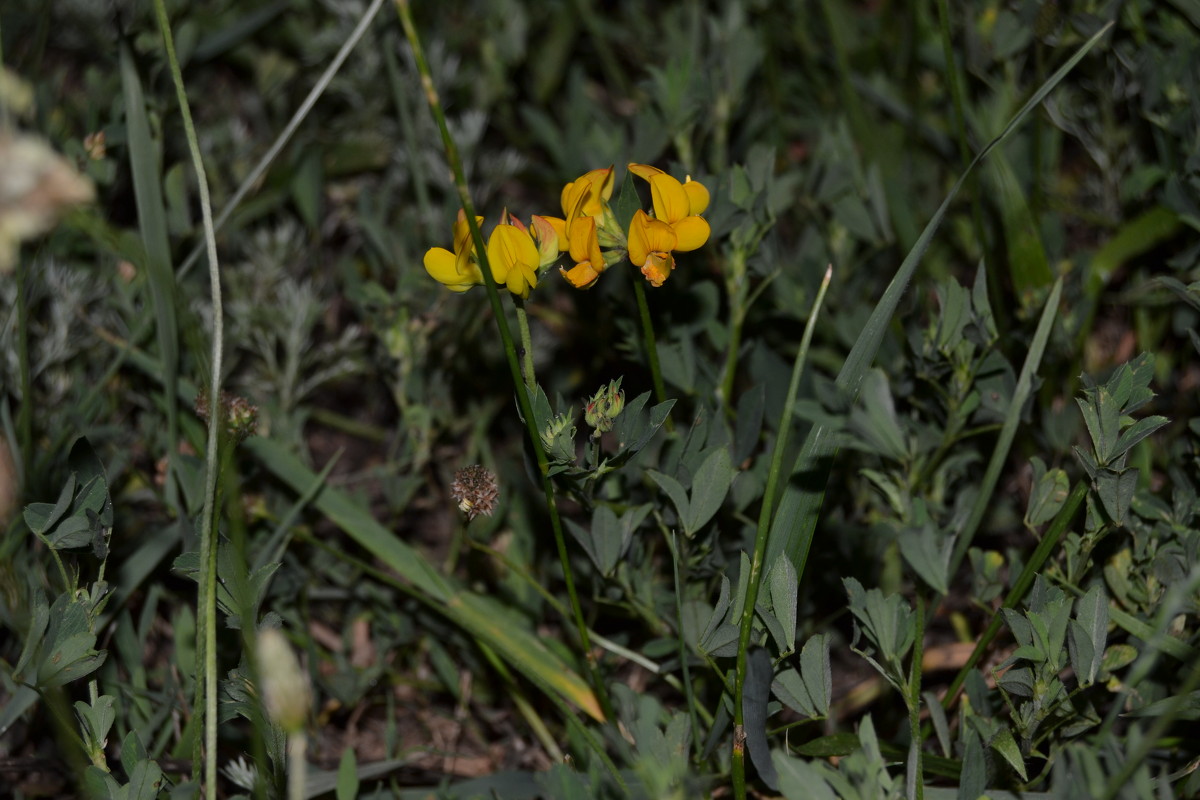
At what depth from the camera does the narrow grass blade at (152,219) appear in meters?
1.61

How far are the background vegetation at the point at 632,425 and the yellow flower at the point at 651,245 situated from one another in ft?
0.63

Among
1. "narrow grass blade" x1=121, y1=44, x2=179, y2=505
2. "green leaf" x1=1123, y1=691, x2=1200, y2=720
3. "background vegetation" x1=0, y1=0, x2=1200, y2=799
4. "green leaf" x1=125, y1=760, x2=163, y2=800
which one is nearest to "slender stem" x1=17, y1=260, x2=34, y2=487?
"background vegetation" x1=0, y1=0, x2=1200, y2=799

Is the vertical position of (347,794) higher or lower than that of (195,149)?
lower

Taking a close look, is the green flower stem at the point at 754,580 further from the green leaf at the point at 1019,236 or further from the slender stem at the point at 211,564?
the green leaf at the point at 1019,236

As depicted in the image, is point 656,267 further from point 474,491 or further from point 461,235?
point 474,491

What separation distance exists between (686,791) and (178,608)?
3.79ft

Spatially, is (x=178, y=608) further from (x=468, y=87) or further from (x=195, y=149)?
(x=468, y=87)

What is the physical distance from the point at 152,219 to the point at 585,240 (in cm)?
75

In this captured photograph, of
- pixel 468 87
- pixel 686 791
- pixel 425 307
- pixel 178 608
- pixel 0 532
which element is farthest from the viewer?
pixel 468 87

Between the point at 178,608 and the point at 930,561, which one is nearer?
the point at 930,561

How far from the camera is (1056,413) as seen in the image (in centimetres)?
196

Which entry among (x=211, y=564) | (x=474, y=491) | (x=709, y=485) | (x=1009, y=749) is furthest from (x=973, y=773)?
(x=211, y=564)

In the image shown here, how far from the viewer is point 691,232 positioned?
56.7 inches

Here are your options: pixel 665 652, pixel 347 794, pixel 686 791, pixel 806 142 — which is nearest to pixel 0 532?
pixel 347 794
